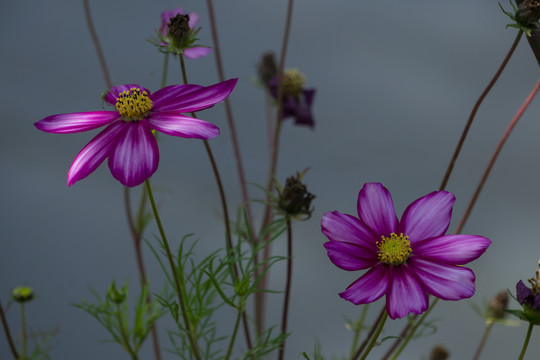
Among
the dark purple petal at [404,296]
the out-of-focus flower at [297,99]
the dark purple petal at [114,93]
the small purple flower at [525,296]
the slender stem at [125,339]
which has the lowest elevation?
the slender stem at [125,339]

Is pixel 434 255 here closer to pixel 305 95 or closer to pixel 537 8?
pixel 537 8

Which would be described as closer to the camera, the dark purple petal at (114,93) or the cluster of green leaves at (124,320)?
the dark purple petal at (114,93)

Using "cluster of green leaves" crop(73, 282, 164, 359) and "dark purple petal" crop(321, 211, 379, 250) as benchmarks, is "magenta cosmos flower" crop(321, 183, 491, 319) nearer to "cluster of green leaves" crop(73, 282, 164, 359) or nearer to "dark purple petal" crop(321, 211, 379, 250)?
"dark purple petal" crop(321, 211, 379, 250)

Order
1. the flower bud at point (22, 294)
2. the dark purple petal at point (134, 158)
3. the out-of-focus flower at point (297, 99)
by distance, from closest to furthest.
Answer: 1. the dark purple petal at point (134, 158)
2. the flower bud at point (22, 294)
3. the out-of-focus flower at point (297, 99)

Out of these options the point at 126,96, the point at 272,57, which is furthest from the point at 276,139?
the point at 126,96

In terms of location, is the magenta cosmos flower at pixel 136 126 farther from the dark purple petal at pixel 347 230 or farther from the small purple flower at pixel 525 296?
the small purple flower at pixel 525 296

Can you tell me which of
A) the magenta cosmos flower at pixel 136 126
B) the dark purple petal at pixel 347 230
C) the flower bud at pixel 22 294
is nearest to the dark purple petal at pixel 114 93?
the magenta cosmos flower at pixel 136 126

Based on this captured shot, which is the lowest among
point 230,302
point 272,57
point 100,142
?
point 230,302

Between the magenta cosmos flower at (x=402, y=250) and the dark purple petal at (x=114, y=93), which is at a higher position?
the dark purple petal at (x=114, y=93)
